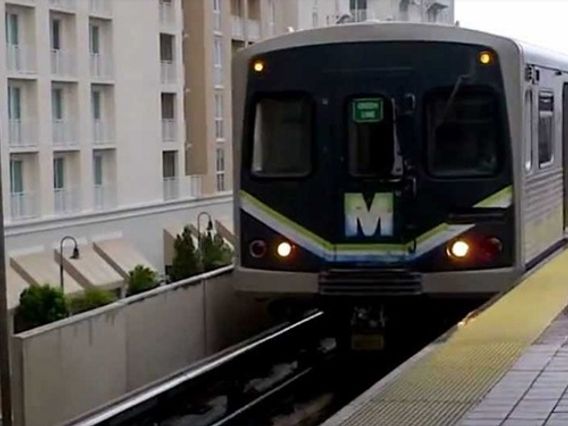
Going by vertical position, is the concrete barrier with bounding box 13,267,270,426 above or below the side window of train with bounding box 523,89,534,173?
below

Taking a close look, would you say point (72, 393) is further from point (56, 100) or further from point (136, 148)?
point (136, 148)

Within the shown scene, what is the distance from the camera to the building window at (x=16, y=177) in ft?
128

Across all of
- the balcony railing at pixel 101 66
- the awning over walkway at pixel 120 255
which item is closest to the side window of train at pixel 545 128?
the awning over walkway at pixel 120 255

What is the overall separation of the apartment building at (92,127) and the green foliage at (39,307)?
3274mm

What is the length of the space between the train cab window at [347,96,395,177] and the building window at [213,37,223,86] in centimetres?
3852

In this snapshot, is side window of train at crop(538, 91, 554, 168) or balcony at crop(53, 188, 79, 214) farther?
balcony at crop(53, 188, 79, 214)

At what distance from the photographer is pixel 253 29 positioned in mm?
54688

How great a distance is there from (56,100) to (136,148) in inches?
201

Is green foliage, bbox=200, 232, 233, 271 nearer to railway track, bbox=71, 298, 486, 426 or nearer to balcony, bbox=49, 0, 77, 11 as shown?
balcony, bbox=49, 0, 77, 11

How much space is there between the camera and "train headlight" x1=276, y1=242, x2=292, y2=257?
41.9 feet

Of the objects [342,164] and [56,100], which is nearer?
[342,164]

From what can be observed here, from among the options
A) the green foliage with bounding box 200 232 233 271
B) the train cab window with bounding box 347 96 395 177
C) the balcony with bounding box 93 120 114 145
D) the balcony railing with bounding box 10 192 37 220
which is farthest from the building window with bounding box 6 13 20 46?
the train cab window with bounding box 347 96 395 177

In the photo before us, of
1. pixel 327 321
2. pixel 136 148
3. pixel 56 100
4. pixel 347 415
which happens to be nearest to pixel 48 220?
pixel 56 100

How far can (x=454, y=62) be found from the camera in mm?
12500
